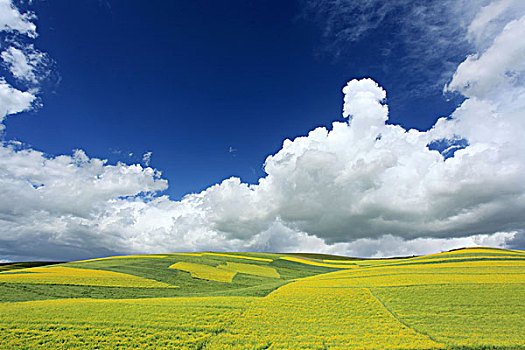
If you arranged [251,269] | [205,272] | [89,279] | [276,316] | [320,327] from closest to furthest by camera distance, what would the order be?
1. [320,327]
2. [276,316]
3. [89,279]
4. [205,272]
5. [251,269]

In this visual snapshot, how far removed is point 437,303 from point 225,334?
874 inches

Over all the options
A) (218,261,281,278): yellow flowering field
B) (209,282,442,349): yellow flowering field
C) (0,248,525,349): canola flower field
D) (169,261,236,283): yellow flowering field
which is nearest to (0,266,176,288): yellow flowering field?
(0,248,525,349): canola flower field

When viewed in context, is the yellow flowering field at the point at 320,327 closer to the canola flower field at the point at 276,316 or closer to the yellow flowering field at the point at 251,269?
the canola flower field at the point at 276,316

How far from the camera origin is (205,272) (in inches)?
2350

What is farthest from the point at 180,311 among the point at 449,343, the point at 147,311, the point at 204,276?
the point at 204,276

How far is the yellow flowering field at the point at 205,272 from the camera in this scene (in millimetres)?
55456

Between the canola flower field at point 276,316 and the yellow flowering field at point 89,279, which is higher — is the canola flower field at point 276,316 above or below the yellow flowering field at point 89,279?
below

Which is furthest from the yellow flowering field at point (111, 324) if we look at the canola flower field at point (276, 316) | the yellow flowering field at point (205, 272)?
the yellow flowering field at point (205, 272)

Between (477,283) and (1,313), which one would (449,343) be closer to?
(477,283)

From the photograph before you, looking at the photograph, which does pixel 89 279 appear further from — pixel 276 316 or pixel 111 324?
pixel 276 316

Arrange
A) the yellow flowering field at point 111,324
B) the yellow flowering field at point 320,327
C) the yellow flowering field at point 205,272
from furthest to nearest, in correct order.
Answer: the yellow flowering field at point 205,272, the yellow flowering field at point 320,327, the yellow flowering field at point 111,324

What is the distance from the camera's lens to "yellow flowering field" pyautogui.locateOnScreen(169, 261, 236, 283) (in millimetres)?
55456

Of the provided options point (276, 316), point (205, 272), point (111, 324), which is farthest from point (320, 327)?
point (205, 272)

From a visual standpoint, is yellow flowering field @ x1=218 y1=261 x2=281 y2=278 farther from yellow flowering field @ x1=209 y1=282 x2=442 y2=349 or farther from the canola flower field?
yellow flowering field @ x1=209 y1=282 x2=442 y2=349
